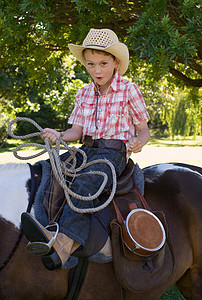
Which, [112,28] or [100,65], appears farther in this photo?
[112,28]

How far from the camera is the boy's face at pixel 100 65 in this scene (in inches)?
103

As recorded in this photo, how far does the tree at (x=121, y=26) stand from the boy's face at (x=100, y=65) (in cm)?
194

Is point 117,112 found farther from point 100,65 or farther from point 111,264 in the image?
point 111,264

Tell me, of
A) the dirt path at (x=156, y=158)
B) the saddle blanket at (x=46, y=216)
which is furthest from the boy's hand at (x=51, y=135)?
the dirt path at (x=156, y=158)

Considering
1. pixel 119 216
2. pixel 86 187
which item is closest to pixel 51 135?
pixel 86 187

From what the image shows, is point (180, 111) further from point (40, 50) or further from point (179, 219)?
point (179, 219)

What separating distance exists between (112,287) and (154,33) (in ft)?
11.8

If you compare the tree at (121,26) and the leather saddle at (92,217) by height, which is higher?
the tree at (121,26)

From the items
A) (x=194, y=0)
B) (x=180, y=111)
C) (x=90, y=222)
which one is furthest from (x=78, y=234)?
(x=180, y=111)

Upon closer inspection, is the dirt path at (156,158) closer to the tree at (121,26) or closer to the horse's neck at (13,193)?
the tree at (121,26)

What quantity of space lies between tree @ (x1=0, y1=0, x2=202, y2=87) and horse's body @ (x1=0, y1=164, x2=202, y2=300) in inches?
82.0

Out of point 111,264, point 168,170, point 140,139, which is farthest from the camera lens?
point 168,170

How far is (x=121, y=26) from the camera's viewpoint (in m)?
6.68

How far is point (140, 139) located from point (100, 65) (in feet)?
2.28
